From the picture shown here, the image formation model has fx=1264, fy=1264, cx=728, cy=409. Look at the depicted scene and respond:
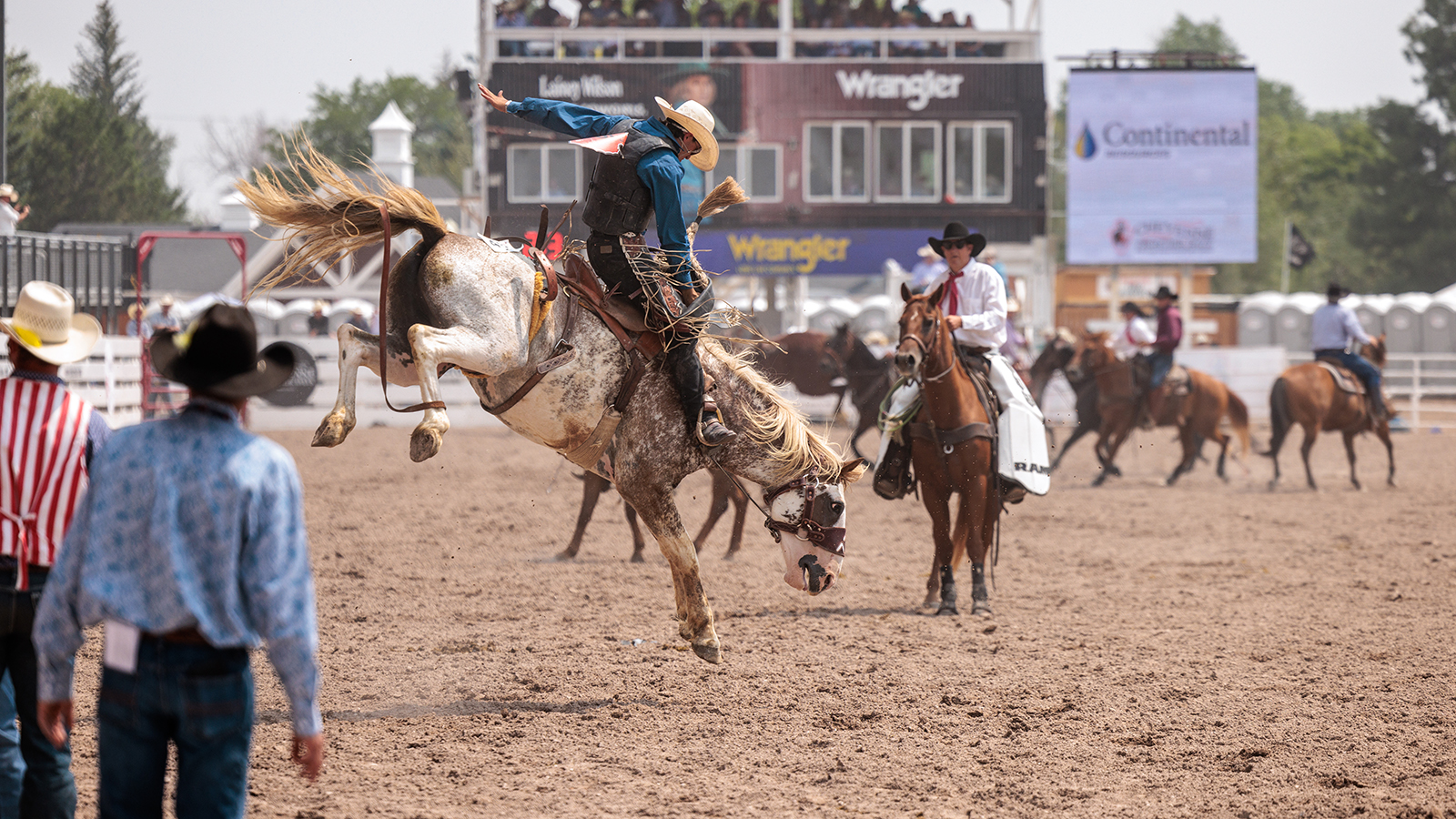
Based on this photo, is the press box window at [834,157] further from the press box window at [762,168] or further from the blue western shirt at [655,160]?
the blue western shirt at [655,160]

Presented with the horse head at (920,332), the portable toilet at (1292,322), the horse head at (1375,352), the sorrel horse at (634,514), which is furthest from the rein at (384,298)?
the portable toilet at (1292,322)

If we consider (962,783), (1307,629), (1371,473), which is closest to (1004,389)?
(1307,629)

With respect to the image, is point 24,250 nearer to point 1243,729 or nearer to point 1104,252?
point 1243,729

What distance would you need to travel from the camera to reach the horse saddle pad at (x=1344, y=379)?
15.4 metres

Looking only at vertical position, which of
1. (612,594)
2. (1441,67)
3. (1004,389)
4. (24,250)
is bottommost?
(612,594)

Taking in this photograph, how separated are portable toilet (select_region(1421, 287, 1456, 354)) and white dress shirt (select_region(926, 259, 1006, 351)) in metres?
35.9

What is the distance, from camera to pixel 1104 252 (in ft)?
104

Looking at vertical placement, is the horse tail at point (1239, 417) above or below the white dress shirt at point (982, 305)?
below

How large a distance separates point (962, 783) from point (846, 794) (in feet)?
1.50

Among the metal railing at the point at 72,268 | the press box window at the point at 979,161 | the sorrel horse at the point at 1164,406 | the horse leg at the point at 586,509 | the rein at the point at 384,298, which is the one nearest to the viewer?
the rein at the point at 384,298

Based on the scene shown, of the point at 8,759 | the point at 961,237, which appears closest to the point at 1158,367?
the point at 961,237

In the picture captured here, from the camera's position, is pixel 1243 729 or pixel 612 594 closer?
pixel 1243 729

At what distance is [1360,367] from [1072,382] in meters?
3.53

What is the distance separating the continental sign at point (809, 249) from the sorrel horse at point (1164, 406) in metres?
12.1
